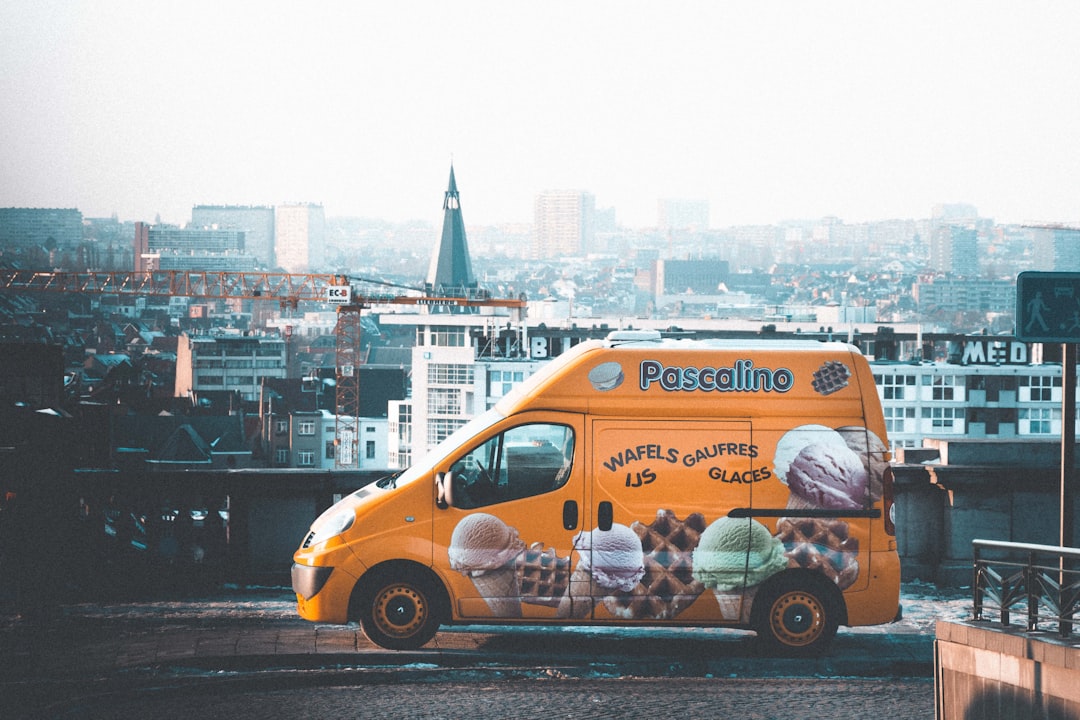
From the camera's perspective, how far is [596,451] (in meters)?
9.69

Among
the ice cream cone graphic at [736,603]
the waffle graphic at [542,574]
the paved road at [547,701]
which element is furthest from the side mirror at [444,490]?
the ice cream cone graphic at [736,603]

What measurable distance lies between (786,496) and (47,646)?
5.13 m

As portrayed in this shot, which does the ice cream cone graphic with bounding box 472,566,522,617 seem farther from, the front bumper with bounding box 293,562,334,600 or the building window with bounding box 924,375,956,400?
the building window with bounding box 924,375,956,400

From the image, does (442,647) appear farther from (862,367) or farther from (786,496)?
(862,367)

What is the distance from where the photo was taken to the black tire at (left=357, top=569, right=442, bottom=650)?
9688mm

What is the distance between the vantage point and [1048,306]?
981 centimetres

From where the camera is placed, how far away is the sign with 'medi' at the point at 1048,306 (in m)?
9.78

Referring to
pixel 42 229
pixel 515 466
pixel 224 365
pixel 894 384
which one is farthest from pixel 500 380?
pixel 515 466

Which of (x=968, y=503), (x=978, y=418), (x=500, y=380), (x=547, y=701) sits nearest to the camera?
(x=547, y=701)

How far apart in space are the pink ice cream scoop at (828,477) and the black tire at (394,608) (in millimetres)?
2642

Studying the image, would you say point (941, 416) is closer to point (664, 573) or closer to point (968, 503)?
point (968, 503)

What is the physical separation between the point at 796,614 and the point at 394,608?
2.74 metres

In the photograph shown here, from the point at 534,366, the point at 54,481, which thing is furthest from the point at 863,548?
the point at 534,366

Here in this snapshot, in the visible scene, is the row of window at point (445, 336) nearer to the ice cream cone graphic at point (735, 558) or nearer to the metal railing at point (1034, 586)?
the ice cream cone graphic at point (735, 558)
